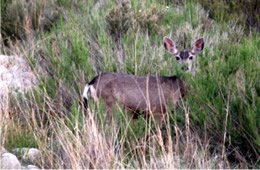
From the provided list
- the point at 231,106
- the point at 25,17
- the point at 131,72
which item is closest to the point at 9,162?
the point at 231,106

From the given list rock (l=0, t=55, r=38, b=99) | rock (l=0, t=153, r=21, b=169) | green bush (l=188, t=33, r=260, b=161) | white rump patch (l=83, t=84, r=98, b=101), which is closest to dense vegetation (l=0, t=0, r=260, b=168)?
green bush (l=188, t=33, r=260, b=161)

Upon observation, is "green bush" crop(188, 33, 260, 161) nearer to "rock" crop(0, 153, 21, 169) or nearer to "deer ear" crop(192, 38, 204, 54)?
"deer ear" crop(192, 38, 204, 54)

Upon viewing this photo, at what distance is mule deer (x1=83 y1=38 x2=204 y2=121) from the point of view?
734 centimetres

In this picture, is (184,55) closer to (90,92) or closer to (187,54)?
(187,54)

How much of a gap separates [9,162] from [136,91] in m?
2.20

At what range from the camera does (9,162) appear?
5.72m

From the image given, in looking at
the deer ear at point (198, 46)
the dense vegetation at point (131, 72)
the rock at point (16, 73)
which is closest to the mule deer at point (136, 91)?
the dense vegetation at point (131, 72)

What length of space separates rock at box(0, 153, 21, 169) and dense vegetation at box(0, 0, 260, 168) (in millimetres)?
369

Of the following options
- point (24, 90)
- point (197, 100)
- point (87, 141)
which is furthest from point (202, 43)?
point (87, 141)

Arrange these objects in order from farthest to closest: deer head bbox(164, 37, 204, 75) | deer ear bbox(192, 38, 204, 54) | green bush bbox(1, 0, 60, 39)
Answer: green bush bbox(1, 0, 60, 39), deer ear bbox(192, 38, 204, 54), deer head bbox(164, 37, 204, 75)

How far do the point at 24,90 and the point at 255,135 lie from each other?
10.5 feet

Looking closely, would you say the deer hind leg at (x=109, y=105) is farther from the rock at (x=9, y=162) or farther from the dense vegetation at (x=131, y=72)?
the rock at (x=9, y=162)

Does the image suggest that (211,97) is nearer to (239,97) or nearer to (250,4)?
(239,97)

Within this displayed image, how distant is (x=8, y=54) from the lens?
9.99 m
